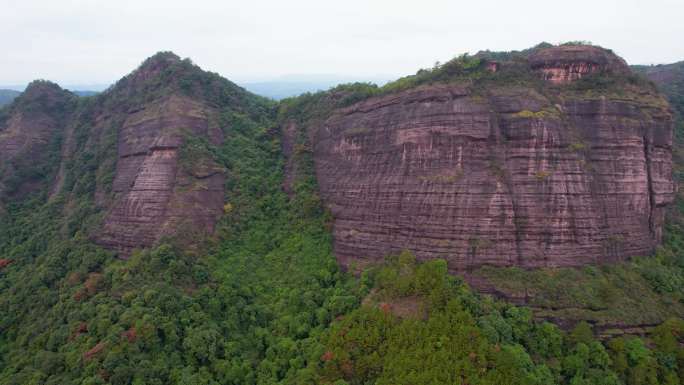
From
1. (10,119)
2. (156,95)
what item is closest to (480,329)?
(156,95)

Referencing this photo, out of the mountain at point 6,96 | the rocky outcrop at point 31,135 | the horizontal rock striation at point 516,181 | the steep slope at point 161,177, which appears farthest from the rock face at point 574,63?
the mountain at point 6,96

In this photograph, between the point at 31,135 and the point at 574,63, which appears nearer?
the point at 574,63

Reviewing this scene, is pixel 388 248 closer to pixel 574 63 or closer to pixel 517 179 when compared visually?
pixel 517 179

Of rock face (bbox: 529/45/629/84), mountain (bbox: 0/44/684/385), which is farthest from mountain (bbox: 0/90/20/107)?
rock face (bbox: 529/45/629/84)

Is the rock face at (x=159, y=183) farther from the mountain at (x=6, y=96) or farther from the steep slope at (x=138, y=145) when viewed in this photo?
the mountain at (x=6, y=96)

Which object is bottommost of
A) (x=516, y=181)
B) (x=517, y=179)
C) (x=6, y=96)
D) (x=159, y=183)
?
(x=159, y=183)

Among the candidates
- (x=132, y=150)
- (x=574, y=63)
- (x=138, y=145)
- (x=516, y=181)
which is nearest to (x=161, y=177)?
(x=138, y=145)

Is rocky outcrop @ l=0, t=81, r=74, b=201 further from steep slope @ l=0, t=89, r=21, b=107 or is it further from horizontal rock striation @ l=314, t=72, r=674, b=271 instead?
steep slope @ l=0, t=89, r=21, b=107
